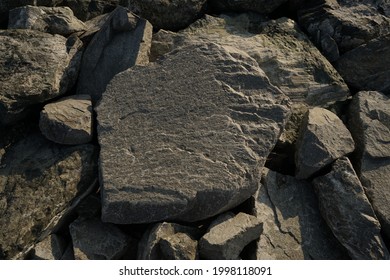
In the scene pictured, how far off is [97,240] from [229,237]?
0.97 meters

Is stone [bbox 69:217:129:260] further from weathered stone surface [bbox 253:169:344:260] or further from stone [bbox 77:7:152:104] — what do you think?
stone [bbox 77:7:152:104]

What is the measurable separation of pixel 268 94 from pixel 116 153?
1.29 meters

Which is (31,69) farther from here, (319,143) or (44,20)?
(319,143)

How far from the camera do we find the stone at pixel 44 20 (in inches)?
149

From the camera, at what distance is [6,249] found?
296cm

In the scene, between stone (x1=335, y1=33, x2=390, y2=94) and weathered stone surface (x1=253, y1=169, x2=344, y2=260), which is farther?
stone (x1=335, y1=33, x2=390, y2=94)

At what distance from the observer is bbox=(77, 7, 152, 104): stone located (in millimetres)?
3701

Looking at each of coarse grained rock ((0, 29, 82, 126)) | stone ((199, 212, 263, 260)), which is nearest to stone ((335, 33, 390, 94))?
stone ((199, 212, 263, 260))

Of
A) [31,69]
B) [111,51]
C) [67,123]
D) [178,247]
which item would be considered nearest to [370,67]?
[111,51]

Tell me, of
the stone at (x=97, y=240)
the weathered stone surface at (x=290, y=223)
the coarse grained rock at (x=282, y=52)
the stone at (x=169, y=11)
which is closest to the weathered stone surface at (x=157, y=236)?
the stone at (x=97, y=240)

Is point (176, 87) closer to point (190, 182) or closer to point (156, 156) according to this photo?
point (156, 156)
